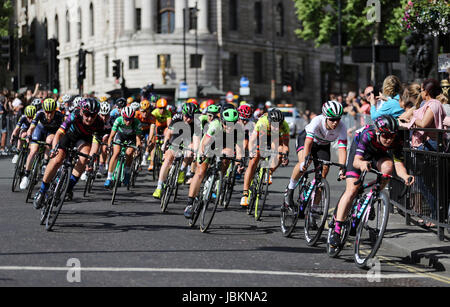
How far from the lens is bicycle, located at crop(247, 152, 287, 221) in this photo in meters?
12.7

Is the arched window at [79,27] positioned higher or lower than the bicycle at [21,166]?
higher

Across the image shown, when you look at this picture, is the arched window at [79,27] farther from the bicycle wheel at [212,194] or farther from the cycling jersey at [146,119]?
the bicycle wheel at [212,194]

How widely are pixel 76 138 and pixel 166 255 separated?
4.15 metres

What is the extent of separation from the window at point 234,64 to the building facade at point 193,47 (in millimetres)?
88

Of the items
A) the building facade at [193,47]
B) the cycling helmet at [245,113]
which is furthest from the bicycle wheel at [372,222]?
the building facade at [193,47]

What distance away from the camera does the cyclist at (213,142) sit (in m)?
11.4

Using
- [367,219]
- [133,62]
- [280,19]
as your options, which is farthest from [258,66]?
[367,219]

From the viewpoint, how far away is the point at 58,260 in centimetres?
845

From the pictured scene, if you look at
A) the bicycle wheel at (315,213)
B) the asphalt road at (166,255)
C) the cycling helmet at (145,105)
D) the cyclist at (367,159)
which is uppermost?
the cycling helmet at (145,105)

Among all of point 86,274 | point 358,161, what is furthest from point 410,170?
point 86,274

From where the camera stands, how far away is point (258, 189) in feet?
41.9

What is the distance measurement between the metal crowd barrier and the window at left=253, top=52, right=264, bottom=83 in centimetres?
6499

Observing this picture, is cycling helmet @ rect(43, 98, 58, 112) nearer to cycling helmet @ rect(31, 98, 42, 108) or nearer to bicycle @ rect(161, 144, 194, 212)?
bicycle @ rect(161, 144, 194, 212)
